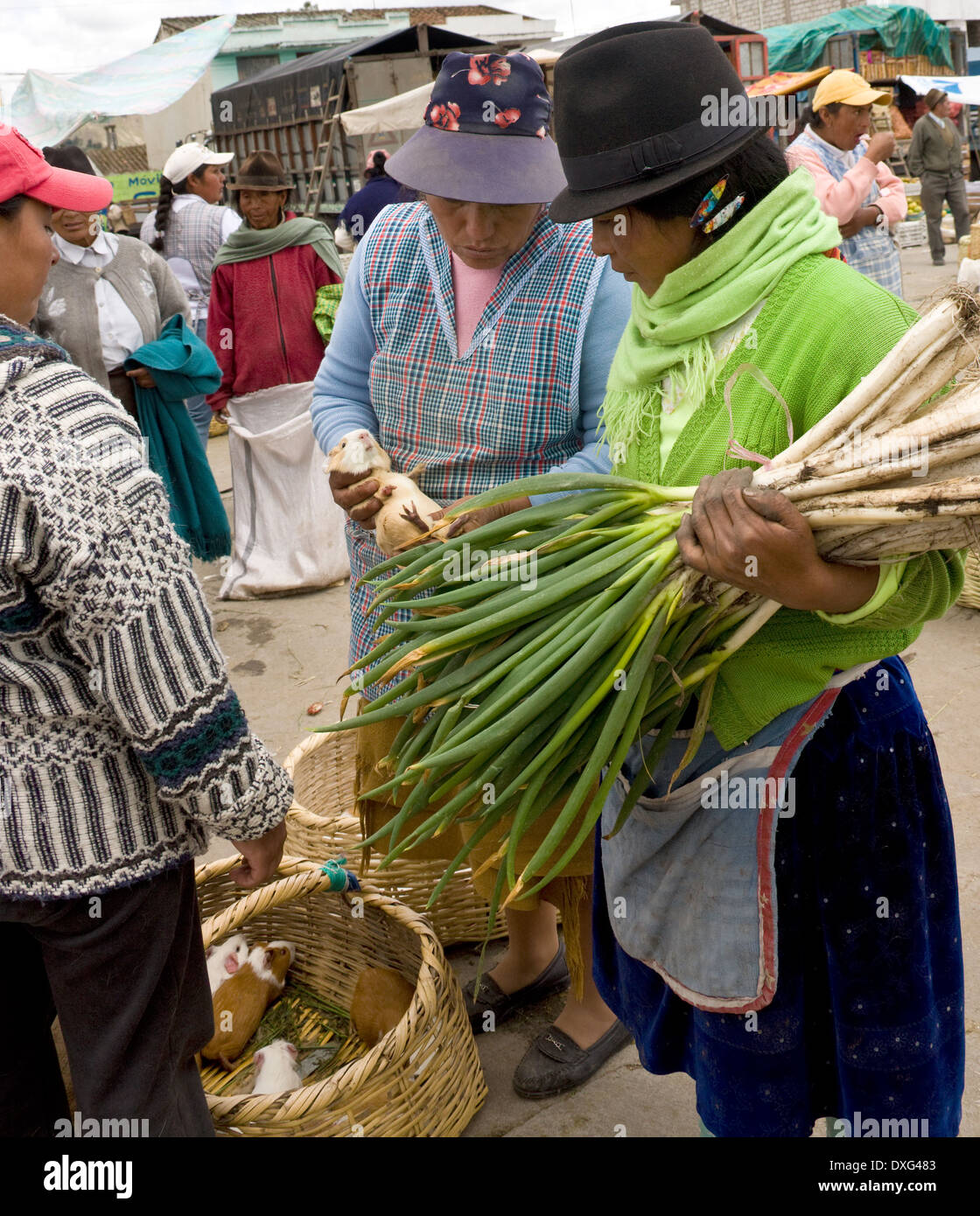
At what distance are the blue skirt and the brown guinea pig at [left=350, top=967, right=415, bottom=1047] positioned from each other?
0.93m

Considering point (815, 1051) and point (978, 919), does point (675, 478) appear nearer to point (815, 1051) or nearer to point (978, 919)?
point (815, 1051)

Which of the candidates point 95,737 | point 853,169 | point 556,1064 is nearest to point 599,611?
point 95,737

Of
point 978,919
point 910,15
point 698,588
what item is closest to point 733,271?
point 698,588

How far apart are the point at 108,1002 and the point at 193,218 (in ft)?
18.4

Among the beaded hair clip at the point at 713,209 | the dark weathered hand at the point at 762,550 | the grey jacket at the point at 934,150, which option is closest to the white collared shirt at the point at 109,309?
the beaded hair clip at the point at 713,209

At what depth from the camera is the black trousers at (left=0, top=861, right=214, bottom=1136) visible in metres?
1.56

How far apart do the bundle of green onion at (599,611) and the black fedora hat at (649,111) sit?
1.21 feet

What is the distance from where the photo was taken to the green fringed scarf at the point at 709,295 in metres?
1.34

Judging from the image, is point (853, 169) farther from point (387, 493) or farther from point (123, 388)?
point (387, 493)

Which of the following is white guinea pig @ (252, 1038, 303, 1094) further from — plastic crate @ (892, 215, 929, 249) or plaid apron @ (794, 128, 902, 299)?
plastic crate @ (892, 215, 929, 249)

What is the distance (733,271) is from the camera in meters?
1.35
